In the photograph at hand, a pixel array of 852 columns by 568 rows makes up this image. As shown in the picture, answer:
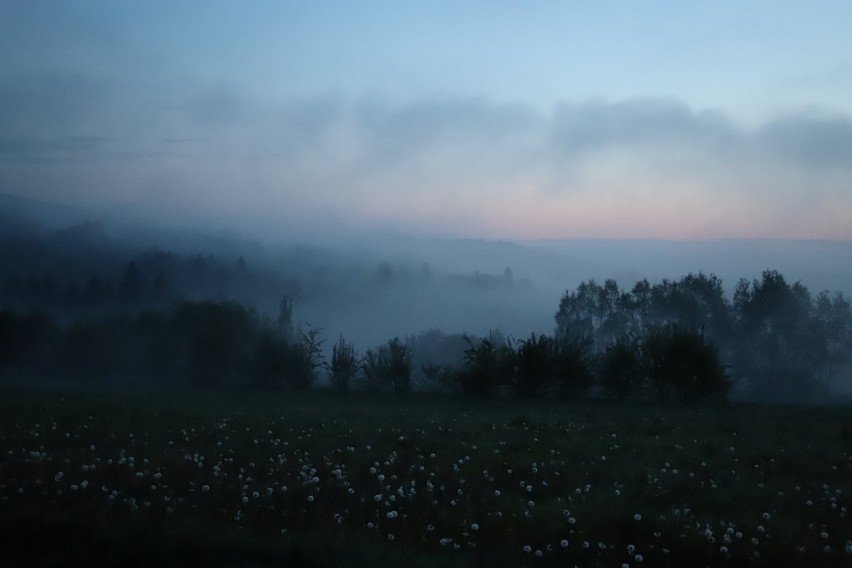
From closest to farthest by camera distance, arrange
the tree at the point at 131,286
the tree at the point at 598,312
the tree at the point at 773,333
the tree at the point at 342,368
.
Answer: the tree at the point at 342,368
the tree at the point at 773,333
the tree at the point at 598,312
the tree at the point at 131,286

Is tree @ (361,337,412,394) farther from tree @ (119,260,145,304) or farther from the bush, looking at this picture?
→ tree @ (119,260,145,304)

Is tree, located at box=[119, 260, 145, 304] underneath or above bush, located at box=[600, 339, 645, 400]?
above

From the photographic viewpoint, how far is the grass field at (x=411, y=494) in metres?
7.71

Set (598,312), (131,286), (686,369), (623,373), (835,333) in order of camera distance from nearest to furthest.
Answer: (686,369) < (623,373) < (835,333) < (598,312) < (131,286)

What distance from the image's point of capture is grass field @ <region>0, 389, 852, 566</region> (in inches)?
304

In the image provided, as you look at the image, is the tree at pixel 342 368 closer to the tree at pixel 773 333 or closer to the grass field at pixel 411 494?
the grass field at pixel 411 494

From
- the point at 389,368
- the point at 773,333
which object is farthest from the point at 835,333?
the point at 389,368

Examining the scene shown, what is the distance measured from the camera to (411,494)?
10086mm

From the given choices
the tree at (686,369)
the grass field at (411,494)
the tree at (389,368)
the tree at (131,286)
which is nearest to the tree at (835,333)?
the tree at (686,369)

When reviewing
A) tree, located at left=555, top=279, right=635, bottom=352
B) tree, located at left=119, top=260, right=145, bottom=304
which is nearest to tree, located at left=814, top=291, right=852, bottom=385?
tree, located at left=555, top=279, right=635, bottom=352

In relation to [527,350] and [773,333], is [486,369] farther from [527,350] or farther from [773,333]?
[773,333]

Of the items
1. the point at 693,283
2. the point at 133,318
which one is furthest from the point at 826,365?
the point at 133,318

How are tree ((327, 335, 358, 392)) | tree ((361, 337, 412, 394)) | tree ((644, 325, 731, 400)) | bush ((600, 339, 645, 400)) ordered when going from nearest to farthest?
tree ((644, 325, 731, 400)) < bush ((600, 339, 645, 400)) < tree ((361, 337, 412, 394)) < tree ((327, 335, 358, 392))

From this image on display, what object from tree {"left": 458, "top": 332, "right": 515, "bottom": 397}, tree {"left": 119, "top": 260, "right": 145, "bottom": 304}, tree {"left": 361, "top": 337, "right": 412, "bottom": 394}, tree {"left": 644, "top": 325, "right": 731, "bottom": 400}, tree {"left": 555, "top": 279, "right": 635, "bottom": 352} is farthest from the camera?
tree {"left": 119, "top": 260, "right": 145, "bottom": 304}
